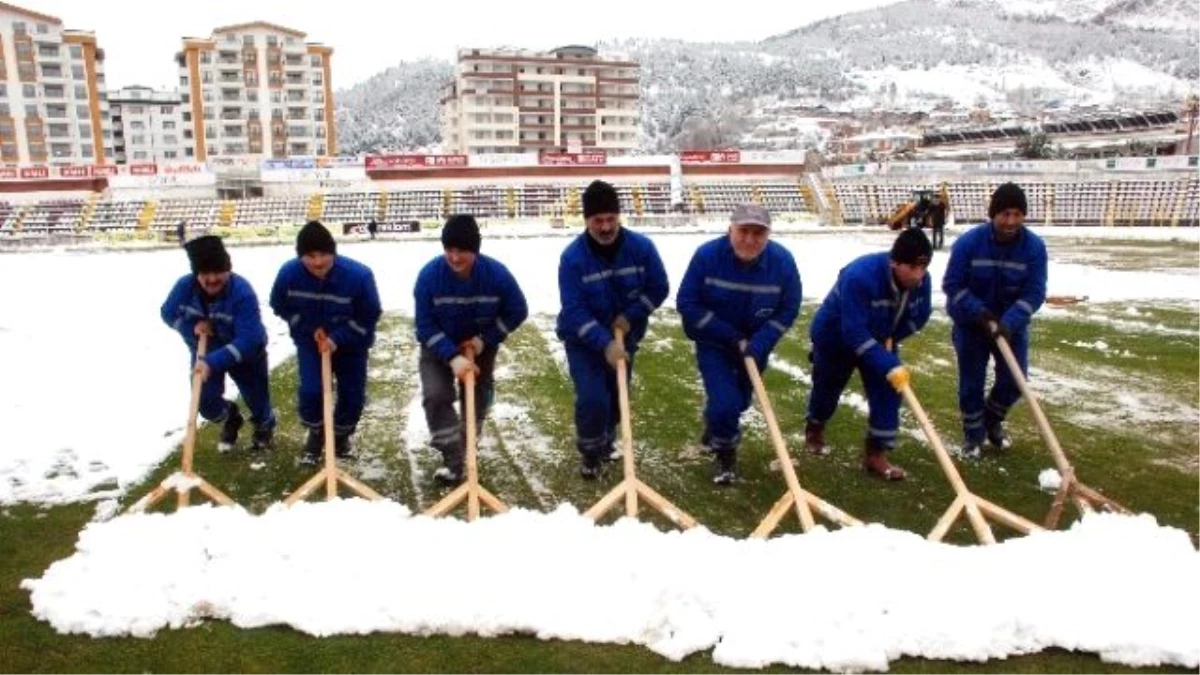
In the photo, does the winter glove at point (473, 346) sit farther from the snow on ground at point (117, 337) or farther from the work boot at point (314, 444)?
the snow on ground at point (117, 337)

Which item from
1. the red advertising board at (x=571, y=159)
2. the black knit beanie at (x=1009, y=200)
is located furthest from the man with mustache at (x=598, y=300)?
the red advertising board at (x=571, y=159)

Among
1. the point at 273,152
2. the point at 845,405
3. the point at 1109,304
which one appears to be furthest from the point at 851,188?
the point at 273,152

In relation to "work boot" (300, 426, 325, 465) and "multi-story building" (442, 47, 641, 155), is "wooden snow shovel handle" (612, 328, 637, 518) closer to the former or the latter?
"work boot" (300, 426, 325, 465)

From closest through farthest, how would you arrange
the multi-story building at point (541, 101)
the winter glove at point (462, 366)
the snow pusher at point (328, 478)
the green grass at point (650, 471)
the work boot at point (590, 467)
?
the green grass at point (650, 471) → the snow pusher at point (328, 478) → the winter glove at point (462, 366) → the work boot at point (590, 467) → the multi-story building at point (541, 101)

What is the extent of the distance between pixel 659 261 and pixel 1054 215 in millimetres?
40223

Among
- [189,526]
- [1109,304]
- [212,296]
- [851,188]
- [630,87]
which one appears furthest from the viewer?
[630,87]

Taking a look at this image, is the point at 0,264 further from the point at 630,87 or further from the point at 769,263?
the point at 630,87

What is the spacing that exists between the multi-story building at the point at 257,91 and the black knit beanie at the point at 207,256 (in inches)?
2979

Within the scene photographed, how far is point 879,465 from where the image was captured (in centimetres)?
508

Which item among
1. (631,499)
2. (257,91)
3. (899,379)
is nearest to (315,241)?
(631,499)

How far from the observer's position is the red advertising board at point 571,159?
4778 centimetres

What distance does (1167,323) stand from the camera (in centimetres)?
1045

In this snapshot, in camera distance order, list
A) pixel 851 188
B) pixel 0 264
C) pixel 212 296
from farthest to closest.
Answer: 1. pixel 851 188
2. pixel 0 264
3. pixel 212 296

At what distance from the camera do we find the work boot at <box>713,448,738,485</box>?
16.1ft
